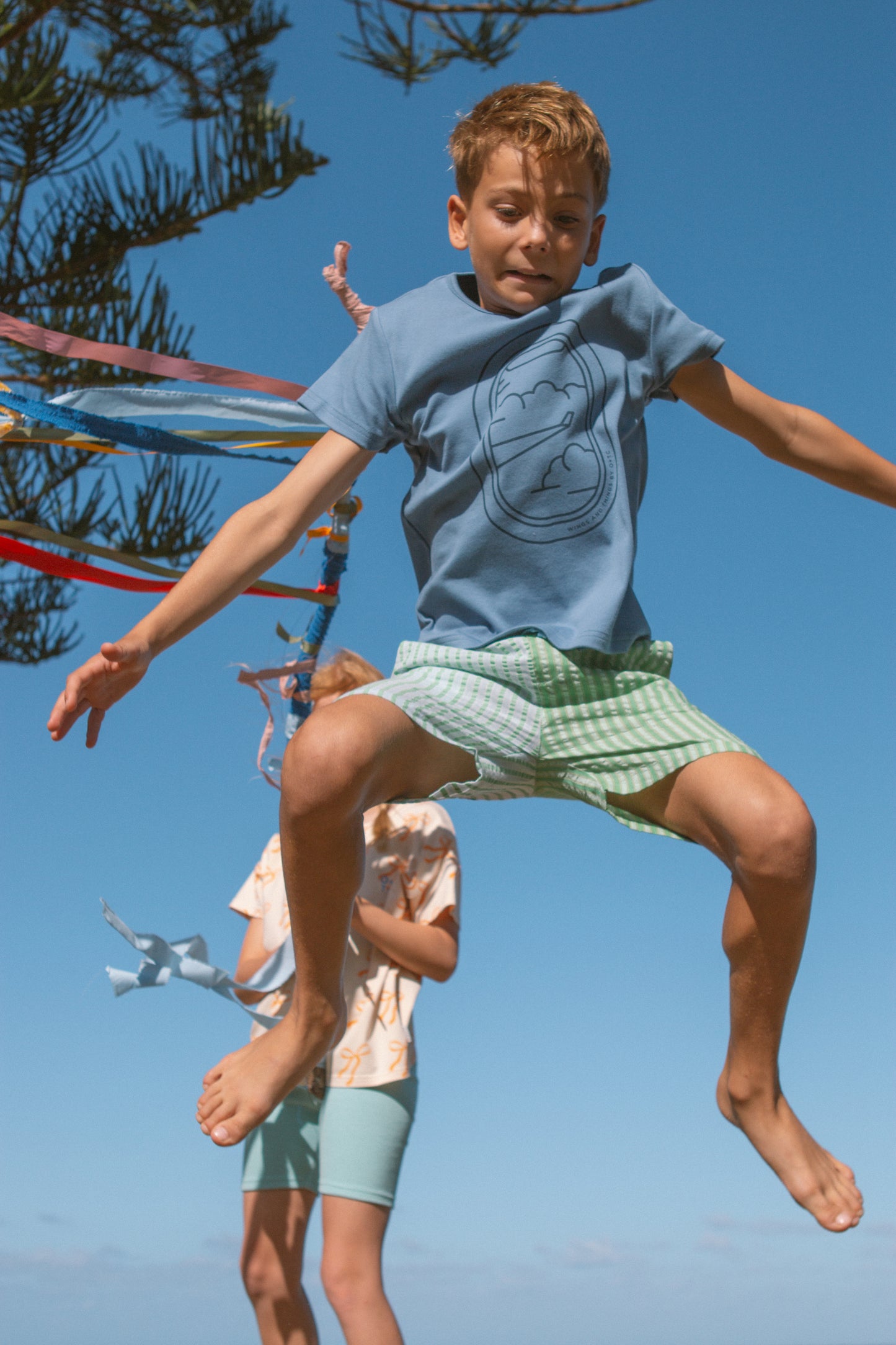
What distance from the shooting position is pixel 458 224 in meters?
1.72

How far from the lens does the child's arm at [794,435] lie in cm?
166

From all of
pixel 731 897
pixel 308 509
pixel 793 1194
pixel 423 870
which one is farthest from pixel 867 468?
pixel 423 870

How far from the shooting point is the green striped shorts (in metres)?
1.45

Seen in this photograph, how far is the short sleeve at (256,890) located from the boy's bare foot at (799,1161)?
1197 mm

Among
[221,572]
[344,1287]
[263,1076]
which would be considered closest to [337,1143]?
[344,1287]

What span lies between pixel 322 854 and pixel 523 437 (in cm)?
56

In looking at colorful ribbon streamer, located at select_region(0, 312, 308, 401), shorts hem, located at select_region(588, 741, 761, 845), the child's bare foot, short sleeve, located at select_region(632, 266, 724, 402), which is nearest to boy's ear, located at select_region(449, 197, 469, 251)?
short sleeve, located at select_region(632, 266, 724, 402)

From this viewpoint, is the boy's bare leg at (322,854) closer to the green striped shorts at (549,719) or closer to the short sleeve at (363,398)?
the green striped shorts at (549,719)

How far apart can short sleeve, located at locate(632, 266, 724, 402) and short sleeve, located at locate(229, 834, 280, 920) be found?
1308 mm

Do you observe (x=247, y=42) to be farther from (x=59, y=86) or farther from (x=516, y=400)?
(x=516, y=400)

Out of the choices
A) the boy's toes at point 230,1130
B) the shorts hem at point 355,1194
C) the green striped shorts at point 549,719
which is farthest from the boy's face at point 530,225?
the shorts hem at point 355,1194

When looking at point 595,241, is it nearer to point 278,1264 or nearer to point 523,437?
point 523,437

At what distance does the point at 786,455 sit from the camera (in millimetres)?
1699

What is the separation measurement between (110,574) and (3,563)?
7.05ft
